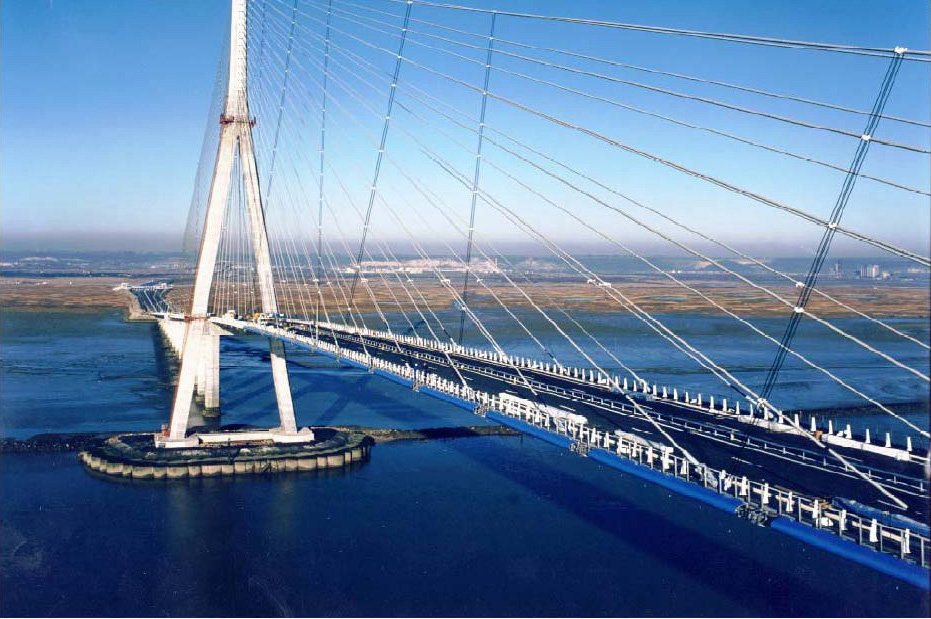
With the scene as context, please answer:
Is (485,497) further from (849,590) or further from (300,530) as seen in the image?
(849,590)

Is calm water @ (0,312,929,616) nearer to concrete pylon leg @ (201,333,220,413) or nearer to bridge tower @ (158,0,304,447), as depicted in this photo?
bridge tower @ (158,0,304,447)

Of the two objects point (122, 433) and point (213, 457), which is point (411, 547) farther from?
point (122, 433)

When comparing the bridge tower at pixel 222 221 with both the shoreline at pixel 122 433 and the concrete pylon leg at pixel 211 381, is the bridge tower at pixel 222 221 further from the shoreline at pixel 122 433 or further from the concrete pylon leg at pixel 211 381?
the concrete pylon leg at pixel 211 381

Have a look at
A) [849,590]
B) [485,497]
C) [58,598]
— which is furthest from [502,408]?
[58,598]

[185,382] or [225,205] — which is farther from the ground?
[225,205]

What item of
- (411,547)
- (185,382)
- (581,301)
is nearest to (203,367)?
(185,382)

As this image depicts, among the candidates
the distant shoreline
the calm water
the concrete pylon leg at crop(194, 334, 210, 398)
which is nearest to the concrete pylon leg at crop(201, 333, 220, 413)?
the concrete pylon leg at crop(194, 334, 210, 398)

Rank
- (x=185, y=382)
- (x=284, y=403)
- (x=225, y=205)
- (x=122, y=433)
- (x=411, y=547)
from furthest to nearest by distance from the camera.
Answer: (x=122, y=433) < (x=284, y=403) < (x=185, y=382) < (x=225, y=205) < (x=411, y=547)
